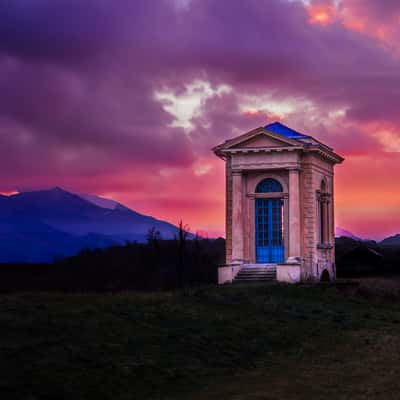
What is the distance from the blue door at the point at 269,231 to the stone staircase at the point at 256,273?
0.87m

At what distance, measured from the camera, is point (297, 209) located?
34.3 m

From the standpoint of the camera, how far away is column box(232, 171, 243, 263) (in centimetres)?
3506

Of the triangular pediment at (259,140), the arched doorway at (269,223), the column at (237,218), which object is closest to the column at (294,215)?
the arched doorway at (269,223)

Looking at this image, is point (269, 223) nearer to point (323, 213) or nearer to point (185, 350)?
point (323, 213)

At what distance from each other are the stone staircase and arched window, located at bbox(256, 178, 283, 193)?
10.9 feet

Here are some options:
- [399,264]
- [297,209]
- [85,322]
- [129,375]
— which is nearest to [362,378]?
[129,375]

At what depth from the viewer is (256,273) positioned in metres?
34.0

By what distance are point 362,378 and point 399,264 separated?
30.5m

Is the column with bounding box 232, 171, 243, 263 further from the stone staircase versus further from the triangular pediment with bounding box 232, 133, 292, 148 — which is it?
the triangular pediment with bounding box 232, 133, 292, 148

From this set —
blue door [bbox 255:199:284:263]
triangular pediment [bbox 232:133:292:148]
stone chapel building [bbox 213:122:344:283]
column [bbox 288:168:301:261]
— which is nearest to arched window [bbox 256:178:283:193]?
stone chapel building [bbox 213:122:344:283]

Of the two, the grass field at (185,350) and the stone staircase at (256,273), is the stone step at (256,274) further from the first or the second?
the grass field at (185,350)

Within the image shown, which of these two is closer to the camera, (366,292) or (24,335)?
(24,335)

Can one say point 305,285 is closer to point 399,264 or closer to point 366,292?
point 366,292

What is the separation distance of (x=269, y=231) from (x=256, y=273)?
235cm
